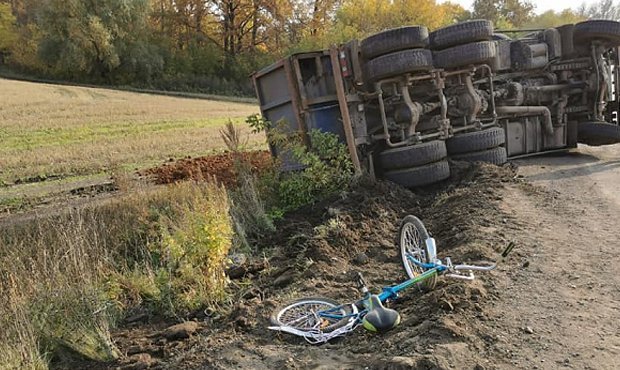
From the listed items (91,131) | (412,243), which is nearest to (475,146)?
(412,243)

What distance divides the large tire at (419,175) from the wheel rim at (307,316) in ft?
12.5

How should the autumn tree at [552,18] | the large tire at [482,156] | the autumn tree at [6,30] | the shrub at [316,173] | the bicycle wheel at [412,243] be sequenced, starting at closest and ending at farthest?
1. the bicycle wheel at [412,243]
2. the shrub at [316,173]
3. the large tire at [482,156]
4. the autumn tree at [6,30]
5. the autumn tree at [552,18]

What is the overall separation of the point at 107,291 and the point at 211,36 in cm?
5772

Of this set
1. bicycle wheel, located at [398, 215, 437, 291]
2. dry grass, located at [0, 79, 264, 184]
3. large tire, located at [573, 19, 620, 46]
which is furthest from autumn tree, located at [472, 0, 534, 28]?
bicycle wheel, located at [398, 215, 437, 291]

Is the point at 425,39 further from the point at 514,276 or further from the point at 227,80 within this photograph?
the point at 227,80

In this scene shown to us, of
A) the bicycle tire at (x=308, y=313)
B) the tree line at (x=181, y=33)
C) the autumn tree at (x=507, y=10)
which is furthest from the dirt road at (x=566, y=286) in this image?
the autumn tree at (x=507, y=10)

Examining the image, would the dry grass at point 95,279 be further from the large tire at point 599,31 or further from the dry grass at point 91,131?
the large tire at point 599,31

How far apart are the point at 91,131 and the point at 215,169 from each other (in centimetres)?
1413

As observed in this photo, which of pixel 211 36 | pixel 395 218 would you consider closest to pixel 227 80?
pixel 211 36

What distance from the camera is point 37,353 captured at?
3.50 m

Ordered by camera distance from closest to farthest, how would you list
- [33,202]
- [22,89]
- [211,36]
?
[33,202] < [22,89] < [211,36]

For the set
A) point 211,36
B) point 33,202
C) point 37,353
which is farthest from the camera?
point 211,36

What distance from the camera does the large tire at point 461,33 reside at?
7945 millimetres

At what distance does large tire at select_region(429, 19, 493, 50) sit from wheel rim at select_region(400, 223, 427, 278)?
4.58m
